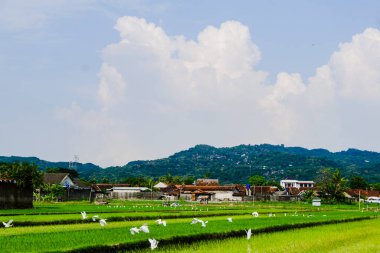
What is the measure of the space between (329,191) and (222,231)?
7708 centimetres

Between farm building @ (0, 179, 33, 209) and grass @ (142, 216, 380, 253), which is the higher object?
farm building @ (0, 179, 33, 209)

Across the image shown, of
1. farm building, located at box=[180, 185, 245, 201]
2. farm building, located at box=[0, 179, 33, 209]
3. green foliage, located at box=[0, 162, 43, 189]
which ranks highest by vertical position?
green foliage, located at box=[0, 162, 43, 189]

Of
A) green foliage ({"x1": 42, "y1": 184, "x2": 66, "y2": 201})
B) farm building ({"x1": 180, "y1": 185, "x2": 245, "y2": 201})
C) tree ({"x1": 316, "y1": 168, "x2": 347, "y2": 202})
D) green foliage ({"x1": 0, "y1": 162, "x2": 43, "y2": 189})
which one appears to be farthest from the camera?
farm building ({"x1": 180, "y1": 185, "x2": 245, "y2": 201})

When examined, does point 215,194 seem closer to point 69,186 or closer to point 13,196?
point 69,186

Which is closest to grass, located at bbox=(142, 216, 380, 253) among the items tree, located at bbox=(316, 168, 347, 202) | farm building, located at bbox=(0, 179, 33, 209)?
farm building, located at bbox=(0, 179, 33, 209)

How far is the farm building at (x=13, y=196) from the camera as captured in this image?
4169 cm

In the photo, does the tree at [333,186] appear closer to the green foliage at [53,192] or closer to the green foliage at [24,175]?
the green foliage at [53,192]

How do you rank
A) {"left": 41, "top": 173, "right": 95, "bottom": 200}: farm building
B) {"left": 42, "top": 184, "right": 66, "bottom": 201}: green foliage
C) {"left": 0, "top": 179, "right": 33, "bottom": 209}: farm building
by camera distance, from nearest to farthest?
{"left": 0, "top": 179, "right": 33, "bottom": 209}: farm building → {"left": 42, "top": 184, "right": 66, "bottom": 201}: green foliage → {"left": 41, "top": 173, "right": 95, "bottom": 200}: farm building

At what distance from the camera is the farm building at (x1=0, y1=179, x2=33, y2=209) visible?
4169cm

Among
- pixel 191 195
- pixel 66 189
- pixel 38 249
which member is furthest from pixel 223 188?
pixel 38 249

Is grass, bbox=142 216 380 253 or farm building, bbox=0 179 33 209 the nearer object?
grass, bbox=142 216 380 253

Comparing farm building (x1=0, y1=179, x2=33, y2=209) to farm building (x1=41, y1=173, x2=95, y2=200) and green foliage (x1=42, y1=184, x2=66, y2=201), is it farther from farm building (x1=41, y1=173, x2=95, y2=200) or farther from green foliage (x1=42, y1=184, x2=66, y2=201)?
farm building (x1=41, y1=173, x2=95, y2=200)

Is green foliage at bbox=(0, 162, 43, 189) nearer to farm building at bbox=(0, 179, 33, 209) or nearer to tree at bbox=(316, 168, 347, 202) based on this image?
farm building at bbox=(0, 179, 33, 209)

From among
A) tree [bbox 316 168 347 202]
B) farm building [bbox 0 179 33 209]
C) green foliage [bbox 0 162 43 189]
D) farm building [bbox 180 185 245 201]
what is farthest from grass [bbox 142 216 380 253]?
farm building [bbox 180 185 245 201]
